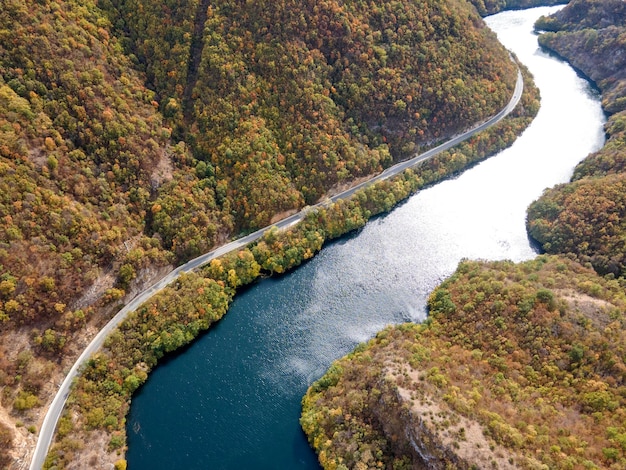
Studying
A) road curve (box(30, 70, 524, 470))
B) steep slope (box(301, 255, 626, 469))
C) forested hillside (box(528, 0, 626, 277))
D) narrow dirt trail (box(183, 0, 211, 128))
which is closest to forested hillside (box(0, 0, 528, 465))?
narrow dirt trail (box(183, 0, 211, 128))

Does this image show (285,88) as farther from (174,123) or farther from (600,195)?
(600,195)

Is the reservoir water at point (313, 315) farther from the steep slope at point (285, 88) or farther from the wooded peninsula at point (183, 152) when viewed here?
the steep slope at point (285, 88)

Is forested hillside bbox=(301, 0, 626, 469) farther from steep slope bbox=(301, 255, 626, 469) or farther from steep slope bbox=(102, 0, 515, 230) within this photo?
steep slope bbox=(102, 0, 515, 230)

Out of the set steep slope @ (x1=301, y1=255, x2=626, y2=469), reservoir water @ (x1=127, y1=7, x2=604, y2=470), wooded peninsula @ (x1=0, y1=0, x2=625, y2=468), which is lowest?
reservoir water @ (x1=127, y1=7, x2=604, y2=470)

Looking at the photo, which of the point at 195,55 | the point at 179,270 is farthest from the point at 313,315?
the point at 195,55

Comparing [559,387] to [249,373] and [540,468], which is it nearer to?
[540,468]

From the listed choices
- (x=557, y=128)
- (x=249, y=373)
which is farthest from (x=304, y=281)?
(x=557, y=128)

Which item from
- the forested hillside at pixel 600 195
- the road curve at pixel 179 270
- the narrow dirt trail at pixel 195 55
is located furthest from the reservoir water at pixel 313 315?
the narrow dirt trail at pixel 195 55
